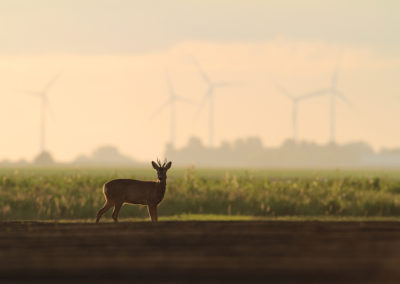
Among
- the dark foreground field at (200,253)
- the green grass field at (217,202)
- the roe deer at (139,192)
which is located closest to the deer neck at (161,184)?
the roe deer at (139,192)

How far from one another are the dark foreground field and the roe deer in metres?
1.81

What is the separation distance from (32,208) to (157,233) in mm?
14117

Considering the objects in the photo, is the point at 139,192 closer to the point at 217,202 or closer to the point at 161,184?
the point at 161,184

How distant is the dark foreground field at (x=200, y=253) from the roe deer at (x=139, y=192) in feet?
5.95

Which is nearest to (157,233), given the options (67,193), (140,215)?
(140,215)

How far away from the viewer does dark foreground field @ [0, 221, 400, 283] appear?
11.2m

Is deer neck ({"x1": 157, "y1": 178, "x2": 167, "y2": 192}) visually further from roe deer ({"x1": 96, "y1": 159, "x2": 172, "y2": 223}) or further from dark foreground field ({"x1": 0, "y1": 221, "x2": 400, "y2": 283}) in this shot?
dark foreground field ({"x1": 0, "y1": 221, "x2": 400, "y2": 283})

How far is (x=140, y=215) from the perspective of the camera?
3062 centimetres

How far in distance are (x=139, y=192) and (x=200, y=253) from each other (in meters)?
8.11

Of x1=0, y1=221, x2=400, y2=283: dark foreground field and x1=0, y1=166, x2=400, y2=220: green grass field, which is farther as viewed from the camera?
x1=0, y1=166, x2=400, y2=220: green grass field

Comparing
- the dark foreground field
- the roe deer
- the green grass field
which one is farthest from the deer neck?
the green grass field

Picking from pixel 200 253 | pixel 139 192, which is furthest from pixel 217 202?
pixel 200 253

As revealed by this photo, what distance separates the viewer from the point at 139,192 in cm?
2162

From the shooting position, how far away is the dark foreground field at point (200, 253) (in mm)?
11250
